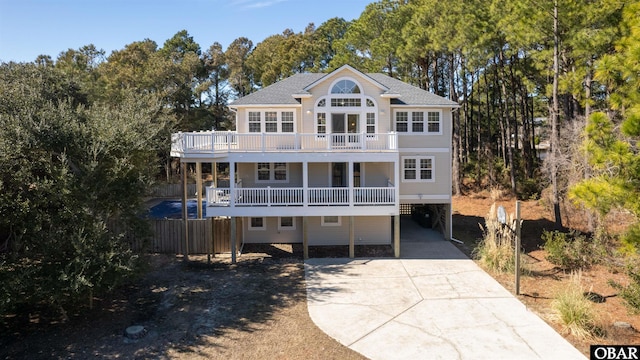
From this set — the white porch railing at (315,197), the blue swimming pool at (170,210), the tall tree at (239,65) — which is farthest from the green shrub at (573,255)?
the tall tree at (239,65)

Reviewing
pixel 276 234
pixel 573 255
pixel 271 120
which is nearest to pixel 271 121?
pixel 271 120

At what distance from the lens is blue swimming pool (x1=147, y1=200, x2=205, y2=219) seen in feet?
82.3

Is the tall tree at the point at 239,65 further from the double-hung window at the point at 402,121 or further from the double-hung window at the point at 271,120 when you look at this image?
the double-hung window at the point at 402,121

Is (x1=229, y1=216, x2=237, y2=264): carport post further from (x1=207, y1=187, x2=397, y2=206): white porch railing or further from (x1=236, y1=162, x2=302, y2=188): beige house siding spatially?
(x1=236, y1=162, x2=302, y2=188): beige house siding

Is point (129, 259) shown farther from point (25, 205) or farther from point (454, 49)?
point (454, 49)

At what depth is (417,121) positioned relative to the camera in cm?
1931

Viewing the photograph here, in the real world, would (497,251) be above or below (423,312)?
above

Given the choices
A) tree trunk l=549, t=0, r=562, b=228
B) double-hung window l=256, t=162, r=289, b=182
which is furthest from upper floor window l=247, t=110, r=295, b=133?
tree trunk l=549, t=0, r=562, b=228

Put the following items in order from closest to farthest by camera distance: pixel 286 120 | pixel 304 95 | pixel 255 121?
pixel 304 95, pixel 255 121, pixel 286 120

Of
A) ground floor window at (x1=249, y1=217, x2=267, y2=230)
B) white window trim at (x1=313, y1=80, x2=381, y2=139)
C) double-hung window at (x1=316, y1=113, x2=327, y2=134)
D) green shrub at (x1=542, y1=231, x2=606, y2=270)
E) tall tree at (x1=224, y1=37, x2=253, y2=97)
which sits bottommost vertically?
green shrub at (x1=542, y1=231, x2=606, y2=270)

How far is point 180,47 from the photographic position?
56.0 meters

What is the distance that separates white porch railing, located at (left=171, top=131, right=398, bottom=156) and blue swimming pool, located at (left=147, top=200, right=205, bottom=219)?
8.23 meters

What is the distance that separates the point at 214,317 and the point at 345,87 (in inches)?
459

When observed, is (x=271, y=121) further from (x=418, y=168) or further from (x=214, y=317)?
(x=214, y=317)
